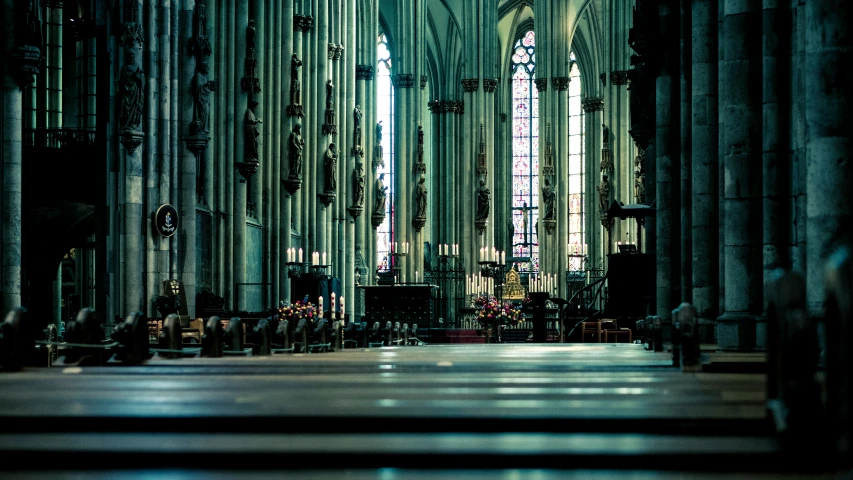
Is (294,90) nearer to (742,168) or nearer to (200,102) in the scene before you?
(200,102)

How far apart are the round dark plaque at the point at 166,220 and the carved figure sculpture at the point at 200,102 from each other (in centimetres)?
212

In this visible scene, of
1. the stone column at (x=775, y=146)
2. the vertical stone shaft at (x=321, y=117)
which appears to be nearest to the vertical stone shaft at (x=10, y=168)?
the stone column at (x=775, y=146)

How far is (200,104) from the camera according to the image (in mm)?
26500

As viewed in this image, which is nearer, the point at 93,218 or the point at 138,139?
the point at 138,139

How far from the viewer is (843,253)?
314 cm

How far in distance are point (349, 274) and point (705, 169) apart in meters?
26.5

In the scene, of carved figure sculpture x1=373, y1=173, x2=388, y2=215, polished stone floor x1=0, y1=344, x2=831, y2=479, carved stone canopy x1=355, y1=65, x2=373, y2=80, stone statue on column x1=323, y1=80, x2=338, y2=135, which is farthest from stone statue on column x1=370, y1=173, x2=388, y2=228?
polished stone floor x1=0, y1=344, x2=831, y2=479

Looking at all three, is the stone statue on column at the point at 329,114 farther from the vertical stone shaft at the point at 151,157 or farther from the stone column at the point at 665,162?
the stone column at the point at 665,162

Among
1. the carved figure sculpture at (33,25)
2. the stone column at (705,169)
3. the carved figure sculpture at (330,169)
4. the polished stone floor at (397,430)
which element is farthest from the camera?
the carved figure sculpture at (330,169)

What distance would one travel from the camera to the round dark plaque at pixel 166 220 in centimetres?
2498

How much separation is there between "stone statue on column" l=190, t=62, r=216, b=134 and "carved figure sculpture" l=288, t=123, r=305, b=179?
29.5 feet

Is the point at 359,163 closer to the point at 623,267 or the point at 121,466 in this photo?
the point at 623,267

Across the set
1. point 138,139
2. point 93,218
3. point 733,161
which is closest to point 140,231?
point 138,139

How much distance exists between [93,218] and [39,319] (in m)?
3.33
